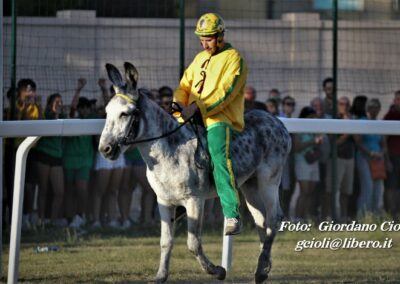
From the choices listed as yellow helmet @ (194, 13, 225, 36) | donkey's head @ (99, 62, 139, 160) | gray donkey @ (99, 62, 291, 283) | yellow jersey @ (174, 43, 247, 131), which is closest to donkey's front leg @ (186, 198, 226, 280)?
gray donkey @ (99, 62, 291, 283)

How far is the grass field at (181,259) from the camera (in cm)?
1112

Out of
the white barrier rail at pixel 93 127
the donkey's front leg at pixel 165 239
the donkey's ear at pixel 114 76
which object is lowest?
the donkey's front leg at pixel 165 239

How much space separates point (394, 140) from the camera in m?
16.3

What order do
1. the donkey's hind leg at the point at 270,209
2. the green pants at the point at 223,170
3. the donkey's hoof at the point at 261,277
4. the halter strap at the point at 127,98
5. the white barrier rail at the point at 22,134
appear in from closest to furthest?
the halter strap at the point at 127,98
the green pants at the point at 223,170
the white barrier rail at the point at 22,134
the donkey's hoof at the point at 261,277
the donkey's hind leg at the point at 270,209

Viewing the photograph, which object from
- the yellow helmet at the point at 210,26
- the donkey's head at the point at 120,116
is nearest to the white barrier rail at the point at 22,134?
the donkey's head at the point at 120,116

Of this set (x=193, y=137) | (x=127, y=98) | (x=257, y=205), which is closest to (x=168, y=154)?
(x=193, y=137)

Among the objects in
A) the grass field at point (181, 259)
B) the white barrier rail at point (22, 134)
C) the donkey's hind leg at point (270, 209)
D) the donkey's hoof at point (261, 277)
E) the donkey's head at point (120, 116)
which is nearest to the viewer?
the donkey's head at point (120, 116)

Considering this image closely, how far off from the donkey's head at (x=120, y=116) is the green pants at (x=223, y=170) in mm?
666

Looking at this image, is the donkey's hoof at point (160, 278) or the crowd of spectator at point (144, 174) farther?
the crowd of spectator at point (144, 174)

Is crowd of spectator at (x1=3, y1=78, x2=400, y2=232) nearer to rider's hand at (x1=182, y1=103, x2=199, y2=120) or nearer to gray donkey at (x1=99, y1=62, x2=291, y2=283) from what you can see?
gray donkey at (x1=99, y1=62, x2=291, y2=283)

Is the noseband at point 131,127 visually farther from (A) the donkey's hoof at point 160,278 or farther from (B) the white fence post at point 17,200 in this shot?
(A) the donkey's hoof at point 160,278

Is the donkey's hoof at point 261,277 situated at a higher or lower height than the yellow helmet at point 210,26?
lower

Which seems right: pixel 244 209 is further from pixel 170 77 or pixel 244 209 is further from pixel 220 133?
pixel 220 133

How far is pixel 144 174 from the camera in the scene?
1575 cm
